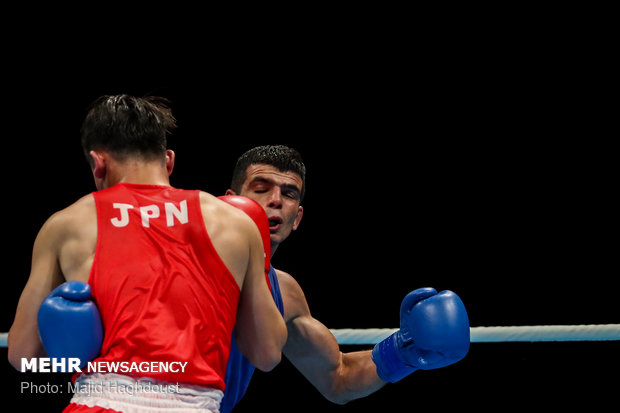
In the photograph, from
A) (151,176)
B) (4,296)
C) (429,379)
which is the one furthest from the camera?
(4,296)

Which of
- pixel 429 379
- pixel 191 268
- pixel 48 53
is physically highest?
pixel 48 53

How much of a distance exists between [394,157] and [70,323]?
4.04m

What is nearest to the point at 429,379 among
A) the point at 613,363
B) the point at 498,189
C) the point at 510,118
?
the point at 613,363

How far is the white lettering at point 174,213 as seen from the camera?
154cm

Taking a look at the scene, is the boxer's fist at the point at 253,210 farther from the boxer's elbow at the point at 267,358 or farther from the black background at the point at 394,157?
the black background at the point at 394,157

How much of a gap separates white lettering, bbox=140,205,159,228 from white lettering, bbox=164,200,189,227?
0.08 feet

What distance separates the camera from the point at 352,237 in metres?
5.10

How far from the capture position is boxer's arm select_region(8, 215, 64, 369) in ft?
4.97

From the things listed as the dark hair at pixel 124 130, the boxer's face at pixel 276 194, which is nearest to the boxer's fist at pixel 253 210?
the dark hair at pixel 124 130

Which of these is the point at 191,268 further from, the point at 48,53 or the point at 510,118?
the point at 510,118

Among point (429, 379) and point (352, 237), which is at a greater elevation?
point (352, 237)

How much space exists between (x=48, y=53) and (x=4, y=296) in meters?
1.65

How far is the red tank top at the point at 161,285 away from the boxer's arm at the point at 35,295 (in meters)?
0.11

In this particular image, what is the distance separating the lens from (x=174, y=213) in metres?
1.55
